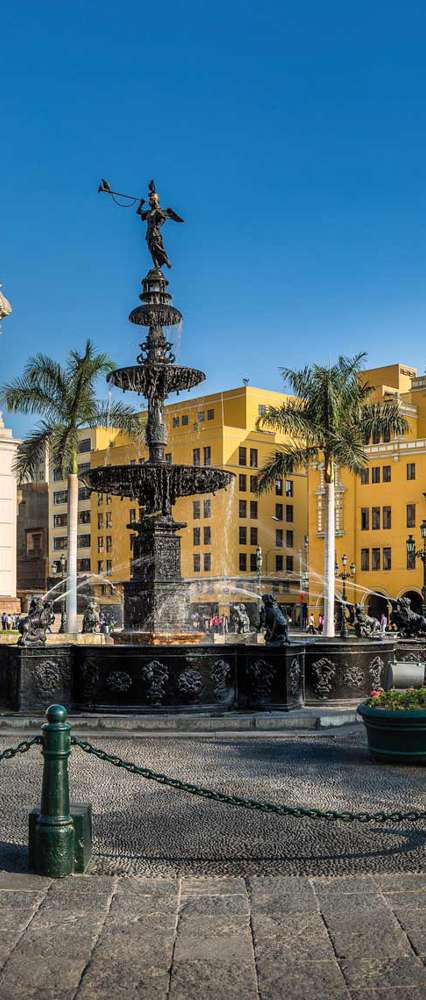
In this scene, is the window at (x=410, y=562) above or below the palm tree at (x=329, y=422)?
below

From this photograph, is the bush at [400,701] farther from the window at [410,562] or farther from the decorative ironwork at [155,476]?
the window at [410,562]

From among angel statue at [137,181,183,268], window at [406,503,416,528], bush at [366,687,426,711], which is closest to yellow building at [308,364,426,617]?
window at [406,503,416,528]

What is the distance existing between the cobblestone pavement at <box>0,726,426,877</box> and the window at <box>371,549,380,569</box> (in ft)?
194

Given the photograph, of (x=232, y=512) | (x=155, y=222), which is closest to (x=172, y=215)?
(x=155, y=222)

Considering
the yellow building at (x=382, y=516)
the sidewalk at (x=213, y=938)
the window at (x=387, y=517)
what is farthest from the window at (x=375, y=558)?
the sidewalk at (x=213, y=938)

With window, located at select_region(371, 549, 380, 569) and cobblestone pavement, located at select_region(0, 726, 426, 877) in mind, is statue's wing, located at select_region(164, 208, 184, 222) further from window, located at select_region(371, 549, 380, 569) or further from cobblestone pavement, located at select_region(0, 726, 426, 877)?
window, located at select_region(371, 549, 380, 569)

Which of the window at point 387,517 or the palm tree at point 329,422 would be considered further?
the window at point 387,517

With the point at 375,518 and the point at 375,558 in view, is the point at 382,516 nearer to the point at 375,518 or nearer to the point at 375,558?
the point at 375,518

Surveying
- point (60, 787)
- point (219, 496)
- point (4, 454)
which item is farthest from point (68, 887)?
point (219, 496)

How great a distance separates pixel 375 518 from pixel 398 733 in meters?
62.1

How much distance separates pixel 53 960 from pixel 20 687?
29.8 feet

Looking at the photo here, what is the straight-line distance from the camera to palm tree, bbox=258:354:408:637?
36.9m

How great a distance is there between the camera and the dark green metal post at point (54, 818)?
624 centimetres

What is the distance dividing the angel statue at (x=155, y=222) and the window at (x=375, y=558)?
52284mm
